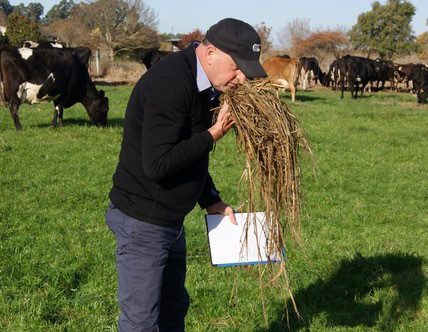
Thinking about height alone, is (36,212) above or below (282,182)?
below

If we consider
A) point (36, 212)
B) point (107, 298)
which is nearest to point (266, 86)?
point (107, 298)

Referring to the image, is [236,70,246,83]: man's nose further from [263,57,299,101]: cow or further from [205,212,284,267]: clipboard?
[263,57,299,101]: cow

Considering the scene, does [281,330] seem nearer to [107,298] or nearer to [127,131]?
[107,298]

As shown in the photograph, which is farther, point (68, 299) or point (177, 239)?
point (68, 299)

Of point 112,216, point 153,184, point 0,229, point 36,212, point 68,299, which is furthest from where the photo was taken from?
point 36,212

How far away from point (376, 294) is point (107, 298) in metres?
2.10

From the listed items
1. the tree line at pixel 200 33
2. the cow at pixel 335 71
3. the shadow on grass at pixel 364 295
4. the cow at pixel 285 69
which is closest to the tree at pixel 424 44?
the tree line at pixel 200 33

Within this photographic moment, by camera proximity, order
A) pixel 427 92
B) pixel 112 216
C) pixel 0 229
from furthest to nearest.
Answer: pixel 427 92
pixel 0 229
pixel 112 216

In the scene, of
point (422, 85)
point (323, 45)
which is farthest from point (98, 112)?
point (323, 45)

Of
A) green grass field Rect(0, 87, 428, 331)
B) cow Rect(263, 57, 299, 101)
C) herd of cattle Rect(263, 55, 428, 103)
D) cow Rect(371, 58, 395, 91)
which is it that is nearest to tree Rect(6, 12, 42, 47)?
herd of cattle Rect(263, 55, 428, 103)

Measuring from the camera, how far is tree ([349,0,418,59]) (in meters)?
51.1

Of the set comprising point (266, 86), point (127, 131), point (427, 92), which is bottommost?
point (427, 92)

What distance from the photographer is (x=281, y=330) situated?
4000mm

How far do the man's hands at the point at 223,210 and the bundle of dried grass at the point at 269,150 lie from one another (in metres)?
0.26
